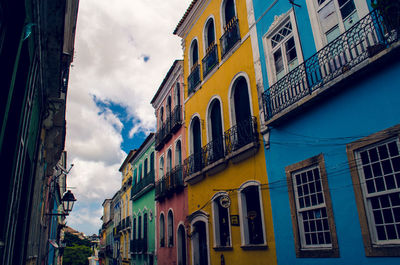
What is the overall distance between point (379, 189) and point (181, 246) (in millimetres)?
10052

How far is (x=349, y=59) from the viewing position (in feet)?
20.4

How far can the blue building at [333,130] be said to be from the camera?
539 centimetres

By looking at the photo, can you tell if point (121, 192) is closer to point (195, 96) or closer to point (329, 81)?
point (195, 96)

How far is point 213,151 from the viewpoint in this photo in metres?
10.9

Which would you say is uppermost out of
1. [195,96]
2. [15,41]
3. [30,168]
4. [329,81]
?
[195,96]

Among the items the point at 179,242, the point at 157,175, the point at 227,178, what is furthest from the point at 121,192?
the point at 227,178

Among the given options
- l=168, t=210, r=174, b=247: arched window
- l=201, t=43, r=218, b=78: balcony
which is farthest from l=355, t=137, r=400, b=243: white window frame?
l=168, t=210, r=174, b=247: arched window

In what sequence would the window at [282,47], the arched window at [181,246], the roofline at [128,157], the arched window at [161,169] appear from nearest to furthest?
the window at [282,47] → the arched window at [181,246] → the arched window at [161,169] → the roofline at [128,157]

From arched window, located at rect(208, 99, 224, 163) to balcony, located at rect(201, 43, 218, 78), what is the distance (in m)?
1.43

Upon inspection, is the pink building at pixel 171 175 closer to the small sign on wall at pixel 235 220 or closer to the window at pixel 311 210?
the small sign on wall at pixel 235 220

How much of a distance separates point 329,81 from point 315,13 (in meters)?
1.96

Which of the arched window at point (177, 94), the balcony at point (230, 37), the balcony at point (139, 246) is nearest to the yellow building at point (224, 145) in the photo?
the balcony at point (230, 37)

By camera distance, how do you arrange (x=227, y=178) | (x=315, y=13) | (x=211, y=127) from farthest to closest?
(x=211, y=127) < (x=227, y=178) < (x=315, y=13)

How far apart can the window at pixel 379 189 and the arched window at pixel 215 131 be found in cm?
513
